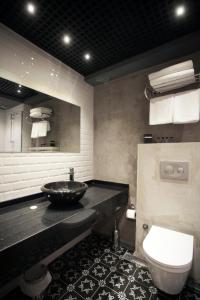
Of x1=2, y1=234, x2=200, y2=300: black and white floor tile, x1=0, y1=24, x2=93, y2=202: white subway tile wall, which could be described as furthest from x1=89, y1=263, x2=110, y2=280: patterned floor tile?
x1=0, y1=24, x2=93, y2=202: white subway tile wall

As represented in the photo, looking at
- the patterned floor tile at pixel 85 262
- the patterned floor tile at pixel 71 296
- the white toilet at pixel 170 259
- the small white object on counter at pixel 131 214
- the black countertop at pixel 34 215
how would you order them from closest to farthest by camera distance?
1. the black countertop at pixel 34 215
2. the white toilet at pixel 170 259
3. the patterned floor tile at pixel 71 296
4. the patterned floor tile at pixel 85 262
5. the small white object on counter at pixel 131 214

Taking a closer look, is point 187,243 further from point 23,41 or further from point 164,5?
point 23,41

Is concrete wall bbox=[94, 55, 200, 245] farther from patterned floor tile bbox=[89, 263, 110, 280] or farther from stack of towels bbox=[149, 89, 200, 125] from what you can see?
patterned floor tile bbox=[89, 263, 110, 280]

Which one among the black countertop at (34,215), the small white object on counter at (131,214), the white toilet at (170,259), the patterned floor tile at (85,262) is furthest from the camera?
the small white object on counter at (131,214)

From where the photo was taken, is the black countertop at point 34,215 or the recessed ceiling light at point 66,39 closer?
the black countertop at point 34,215

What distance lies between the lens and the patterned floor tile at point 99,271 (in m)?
1.64

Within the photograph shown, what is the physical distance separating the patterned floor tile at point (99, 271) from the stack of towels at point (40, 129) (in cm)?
159

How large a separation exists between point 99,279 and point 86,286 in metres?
0.15

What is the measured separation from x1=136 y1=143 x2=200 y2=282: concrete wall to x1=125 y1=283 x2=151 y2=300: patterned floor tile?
0.44 metres

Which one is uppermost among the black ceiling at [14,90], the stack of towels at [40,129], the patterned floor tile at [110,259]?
the black ceiling at [14,90]

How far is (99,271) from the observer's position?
1.71 m

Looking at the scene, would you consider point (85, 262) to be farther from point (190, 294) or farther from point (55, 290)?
point (190, 294)

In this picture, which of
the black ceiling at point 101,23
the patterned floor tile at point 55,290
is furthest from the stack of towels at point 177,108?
the patterned floor tile at point 55,290

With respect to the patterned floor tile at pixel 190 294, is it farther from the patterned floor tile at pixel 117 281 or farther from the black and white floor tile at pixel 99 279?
the patterned floor tile at pixel 117 281
